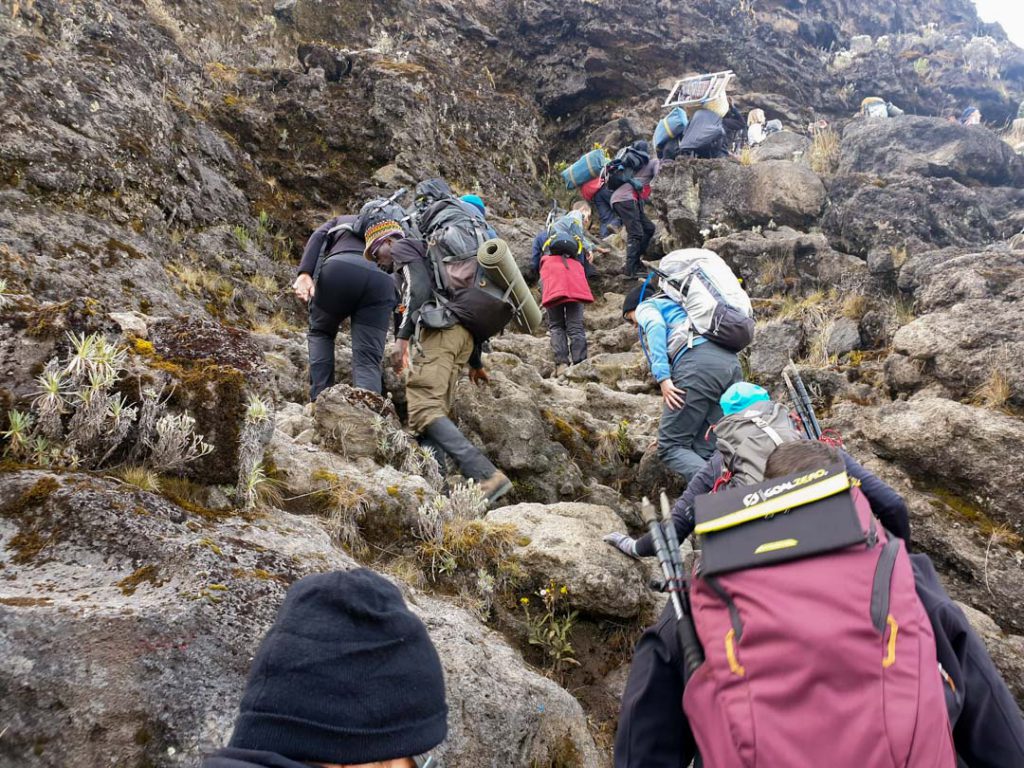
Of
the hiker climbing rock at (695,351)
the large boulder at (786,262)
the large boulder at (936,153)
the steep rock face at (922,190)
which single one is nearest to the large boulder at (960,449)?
the hiker climbing rock at (695,351)

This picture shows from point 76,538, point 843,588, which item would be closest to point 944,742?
point 843,588

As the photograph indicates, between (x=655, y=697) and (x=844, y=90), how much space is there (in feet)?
103

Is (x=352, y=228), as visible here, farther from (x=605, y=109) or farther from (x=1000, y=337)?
→ (x=605, y=109)

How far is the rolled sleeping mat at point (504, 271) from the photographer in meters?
5.45

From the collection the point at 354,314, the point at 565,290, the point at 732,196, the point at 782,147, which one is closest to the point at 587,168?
the point at 732,196

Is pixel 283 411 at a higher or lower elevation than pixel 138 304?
lower

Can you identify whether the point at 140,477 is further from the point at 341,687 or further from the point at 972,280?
the point at 972,280

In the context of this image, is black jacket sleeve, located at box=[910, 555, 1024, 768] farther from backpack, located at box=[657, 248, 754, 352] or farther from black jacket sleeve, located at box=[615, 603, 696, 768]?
backpack, located at box=[657, 248, 754, 352]

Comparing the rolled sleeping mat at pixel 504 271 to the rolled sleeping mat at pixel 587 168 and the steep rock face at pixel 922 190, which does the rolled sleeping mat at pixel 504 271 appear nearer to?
the rolled sleeping mat at pixel 587 168

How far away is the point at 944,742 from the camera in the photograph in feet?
6.26

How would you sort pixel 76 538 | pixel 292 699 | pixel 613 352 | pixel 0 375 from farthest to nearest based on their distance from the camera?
pixel 613 352 → pixel 0 375 → pixel 76 538 → pixel 292 699

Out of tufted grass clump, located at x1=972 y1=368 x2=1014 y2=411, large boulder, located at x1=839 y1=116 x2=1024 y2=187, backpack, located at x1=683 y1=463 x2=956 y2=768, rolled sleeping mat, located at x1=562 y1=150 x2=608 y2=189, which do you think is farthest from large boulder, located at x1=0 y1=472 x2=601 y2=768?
large boulder, located at x1=839 y1=116 x2=1024 y2=187

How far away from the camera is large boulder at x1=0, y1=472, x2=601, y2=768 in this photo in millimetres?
1884

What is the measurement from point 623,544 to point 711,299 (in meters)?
2.60
